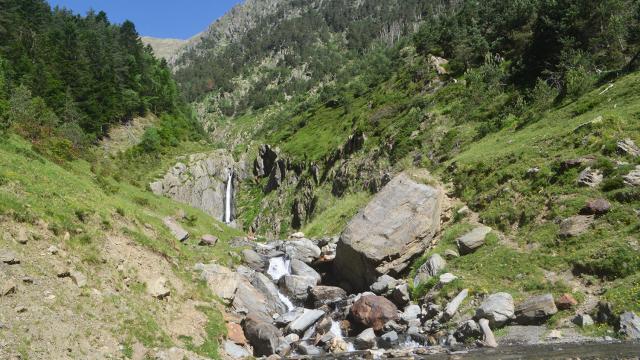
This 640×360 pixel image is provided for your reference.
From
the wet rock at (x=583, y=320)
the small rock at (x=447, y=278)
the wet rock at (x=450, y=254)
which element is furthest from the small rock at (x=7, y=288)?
the wet rock at (x=450, y=254)

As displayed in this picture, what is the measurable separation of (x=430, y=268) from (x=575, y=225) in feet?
25.6

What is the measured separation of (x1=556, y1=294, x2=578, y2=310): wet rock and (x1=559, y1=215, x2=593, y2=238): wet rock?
4792mm

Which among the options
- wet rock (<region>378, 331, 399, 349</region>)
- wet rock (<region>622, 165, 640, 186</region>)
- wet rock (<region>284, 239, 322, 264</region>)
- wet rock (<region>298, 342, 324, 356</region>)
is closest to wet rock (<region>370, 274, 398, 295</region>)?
wet rock (<region>378, 331, 399, 349</region>)

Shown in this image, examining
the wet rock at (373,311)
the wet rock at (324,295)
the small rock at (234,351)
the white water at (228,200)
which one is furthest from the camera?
the white water at (228,200)

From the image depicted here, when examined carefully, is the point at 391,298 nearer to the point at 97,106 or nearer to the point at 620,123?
the point at 620,123

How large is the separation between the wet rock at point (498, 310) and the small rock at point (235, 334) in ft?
35.1

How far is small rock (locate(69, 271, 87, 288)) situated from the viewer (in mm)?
16906

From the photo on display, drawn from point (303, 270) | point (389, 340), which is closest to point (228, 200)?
point (303, 270)

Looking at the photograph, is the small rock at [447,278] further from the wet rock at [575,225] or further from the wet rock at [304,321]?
the wet rock at [304,321]

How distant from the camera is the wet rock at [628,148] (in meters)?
25.0

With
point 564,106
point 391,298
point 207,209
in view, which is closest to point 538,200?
point 391,298

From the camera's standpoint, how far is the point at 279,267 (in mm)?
33938

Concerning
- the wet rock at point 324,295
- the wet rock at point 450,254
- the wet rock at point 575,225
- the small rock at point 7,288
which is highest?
the small rock at point 7,288

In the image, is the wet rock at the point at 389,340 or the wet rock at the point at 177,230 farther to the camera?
the wet rock at the point at 177,230
